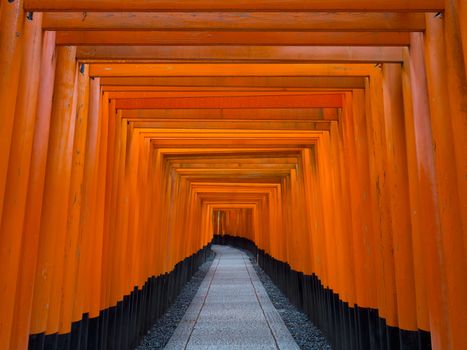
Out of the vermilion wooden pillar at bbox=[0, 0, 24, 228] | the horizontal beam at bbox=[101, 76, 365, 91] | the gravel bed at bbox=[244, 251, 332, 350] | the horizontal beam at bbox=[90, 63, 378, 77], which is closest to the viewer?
the vermilion wooden pillar at bbox=[0, 0, 24, 228]

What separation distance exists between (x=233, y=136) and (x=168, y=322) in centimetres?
397

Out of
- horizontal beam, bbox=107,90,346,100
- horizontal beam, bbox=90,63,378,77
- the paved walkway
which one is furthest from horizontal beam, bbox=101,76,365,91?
the paved walkway

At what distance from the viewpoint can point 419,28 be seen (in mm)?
2537

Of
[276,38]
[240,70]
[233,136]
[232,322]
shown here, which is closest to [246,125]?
[233,136]

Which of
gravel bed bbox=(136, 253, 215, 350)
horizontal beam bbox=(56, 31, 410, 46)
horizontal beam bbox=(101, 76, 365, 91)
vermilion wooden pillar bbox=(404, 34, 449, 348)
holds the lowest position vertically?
gravel bed bbox=(136, 253, 215, 350)

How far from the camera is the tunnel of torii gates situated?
7.61ft

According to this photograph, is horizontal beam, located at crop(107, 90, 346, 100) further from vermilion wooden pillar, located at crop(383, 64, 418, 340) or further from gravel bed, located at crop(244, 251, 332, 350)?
gravel bed, located at crop(244, 251, 332, 350)

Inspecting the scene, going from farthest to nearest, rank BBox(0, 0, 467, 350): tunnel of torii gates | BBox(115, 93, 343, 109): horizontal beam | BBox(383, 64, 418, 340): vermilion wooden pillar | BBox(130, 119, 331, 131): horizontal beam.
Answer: BBox(130, 119, 331, 131): horizontal beam, BBox(115, 93, 343, 109): horizontal beam, BBox(383, 64, 418, 340): vermilion wooden pillar, BBox(0, 0, 467, 350): tunnel of torii gates

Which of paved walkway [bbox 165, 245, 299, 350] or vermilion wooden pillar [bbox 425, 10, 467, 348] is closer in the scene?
vermilion wooden pillar [bbox 425, 10, 467, 348]

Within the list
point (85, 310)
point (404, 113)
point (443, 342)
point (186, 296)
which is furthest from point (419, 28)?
point (186, 296)

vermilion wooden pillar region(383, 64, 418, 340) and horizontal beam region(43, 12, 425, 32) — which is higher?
horizontal beam region(43, 12, 425, 32)

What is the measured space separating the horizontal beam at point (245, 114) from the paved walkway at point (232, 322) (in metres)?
3.45

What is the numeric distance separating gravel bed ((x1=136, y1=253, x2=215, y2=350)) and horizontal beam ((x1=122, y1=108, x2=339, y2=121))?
3584 millimetres

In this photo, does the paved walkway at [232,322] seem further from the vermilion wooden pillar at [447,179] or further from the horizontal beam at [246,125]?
the vermilion wooden pillar at [447,179]
